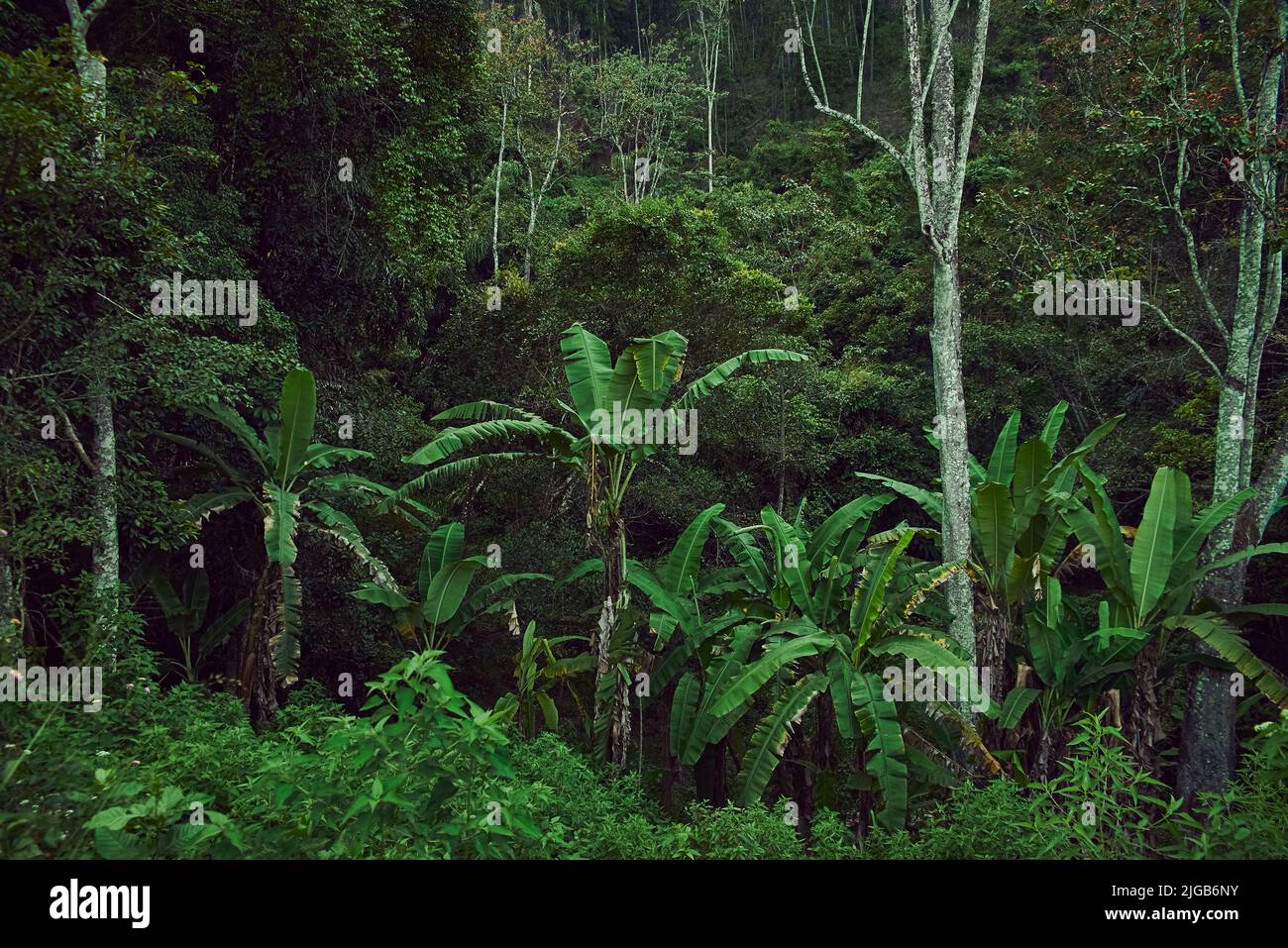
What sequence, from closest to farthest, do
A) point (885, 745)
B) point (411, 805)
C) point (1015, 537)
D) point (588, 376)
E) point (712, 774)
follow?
point (411, 805), point (885, 745), point (1015, 537), point (588, 376), point (712, 774)

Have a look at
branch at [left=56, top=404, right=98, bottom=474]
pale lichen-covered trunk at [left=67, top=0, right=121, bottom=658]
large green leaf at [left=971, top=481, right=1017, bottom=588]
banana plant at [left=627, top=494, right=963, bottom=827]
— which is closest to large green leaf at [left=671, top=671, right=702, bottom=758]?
banana plant at [left=627, top=494, right=963, bottom=827]

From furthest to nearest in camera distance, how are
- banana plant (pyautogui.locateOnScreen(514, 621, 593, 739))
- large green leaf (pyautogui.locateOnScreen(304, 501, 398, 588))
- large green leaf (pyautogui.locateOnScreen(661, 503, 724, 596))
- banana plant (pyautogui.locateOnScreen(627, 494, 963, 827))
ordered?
large green leaf (pyautogui.locateOnScreen(304, 501, 398, 588)), banana plant (pyautogui.locateOnScreen(514, 621, 593, 739)), large green leaf (pyautogui.locateOnScreen(661, 503, 724, 596)), banana plant (pyautogui.locateOnScreen(627, 494, 963, 827))

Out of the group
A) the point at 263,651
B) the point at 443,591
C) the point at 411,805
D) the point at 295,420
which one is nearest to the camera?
the point at 411,805

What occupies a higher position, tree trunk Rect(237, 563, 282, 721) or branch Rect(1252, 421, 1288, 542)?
branch Rect(1252, 421, 1288, 542)

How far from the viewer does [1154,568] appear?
7.88 metres

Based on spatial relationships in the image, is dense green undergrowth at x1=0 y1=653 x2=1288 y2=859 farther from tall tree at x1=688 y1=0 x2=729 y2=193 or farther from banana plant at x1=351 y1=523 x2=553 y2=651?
tall tree at x1=688 y1=0 x2=729 y2=193

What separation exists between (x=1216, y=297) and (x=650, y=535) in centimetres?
1127

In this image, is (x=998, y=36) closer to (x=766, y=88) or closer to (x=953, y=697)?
(x=766, y=88)

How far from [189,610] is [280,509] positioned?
2582 mm

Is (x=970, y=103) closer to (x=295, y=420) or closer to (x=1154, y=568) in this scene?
(x=1154, y=568)

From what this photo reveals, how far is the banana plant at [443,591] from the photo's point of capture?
31.7ft

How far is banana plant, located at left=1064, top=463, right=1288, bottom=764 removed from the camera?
25.8ft

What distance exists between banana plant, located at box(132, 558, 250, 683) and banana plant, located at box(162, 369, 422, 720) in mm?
1224

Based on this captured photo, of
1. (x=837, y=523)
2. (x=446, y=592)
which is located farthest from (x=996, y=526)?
(x=446, y=592)
